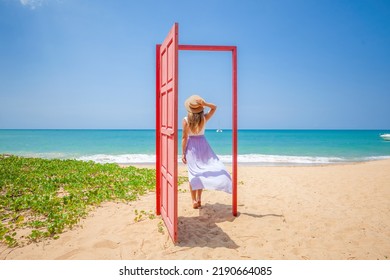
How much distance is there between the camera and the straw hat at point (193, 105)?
4945 mm

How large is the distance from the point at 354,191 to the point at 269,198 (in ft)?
8.71

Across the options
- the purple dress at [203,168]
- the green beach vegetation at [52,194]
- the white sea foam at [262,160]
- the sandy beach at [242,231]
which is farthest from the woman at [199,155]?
the white sea foam at [262,160]

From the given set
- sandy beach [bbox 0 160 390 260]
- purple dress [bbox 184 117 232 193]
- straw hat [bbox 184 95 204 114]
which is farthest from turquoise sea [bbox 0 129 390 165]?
straw hat [bbox 184 95 204 114]

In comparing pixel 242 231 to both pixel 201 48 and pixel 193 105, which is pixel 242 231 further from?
pixel 201 48

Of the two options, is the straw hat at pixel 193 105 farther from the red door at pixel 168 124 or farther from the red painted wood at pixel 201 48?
the red painted wood at pixel 201 48

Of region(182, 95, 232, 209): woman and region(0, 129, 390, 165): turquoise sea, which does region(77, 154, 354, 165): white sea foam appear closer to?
region(0, 129, 390, 165): turquoise sea

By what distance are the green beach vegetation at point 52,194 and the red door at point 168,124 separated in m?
1.70

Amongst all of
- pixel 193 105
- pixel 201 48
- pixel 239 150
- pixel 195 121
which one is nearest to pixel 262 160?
pixel 239 150

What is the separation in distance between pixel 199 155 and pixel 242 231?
1.51m

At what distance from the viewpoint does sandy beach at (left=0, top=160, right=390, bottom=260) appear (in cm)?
370

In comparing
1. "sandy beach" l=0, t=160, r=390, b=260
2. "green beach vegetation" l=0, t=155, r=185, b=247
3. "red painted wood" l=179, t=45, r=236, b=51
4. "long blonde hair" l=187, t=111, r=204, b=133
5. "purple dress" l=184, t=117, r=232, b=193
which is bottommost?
"sandy beach" l=0, t=160, r=390, b=260

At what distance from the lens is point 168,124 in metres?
4.17

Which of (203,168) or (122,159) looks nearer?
(203,168)

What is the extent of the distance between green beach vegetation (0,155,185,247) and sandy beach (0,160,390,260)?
0.28 metres
